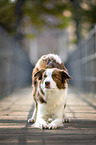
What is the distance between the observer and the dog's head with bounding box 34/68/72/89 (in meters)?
3.50

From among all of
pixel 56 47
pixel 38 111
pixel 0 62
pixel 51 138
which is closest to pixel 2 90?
pixel 0 62

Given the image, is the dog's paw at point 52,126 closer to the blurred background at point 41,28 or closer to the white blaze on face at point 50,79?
the white blaze on face at point 50,79

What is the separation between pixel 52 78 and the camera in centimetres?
353

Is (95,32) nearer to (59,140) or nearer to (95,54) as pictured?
(95,54)

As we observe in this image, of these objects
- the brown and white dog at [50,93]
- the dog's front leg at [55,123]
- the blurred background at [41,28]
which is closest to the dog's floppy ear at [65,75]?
the brown and white dog at [50,93]

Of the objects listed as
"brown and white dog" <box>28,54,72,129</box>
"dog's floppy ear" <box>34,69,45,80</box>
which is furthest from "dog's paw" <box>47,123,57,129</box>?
"dog's floppy ear" <box>34,69,45,80</box>

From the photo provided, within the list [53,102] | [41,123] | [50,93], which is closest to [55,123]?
[41,123]

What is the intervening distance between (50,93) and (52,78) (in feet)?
0.89

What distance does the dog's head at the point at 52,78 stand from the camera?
3.50 metres

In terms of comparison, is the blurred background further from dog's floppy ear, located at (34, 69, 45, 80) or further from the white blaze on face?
the white blaze on face

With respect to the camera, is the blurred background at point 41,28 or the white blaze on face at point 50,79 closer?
the white blaze on face at point 50,79

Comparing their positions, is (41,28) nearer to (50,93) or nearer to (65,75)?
(65,75)

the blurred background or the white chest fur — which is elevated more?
the blurred background

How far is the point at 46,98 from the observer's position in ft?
12.2
